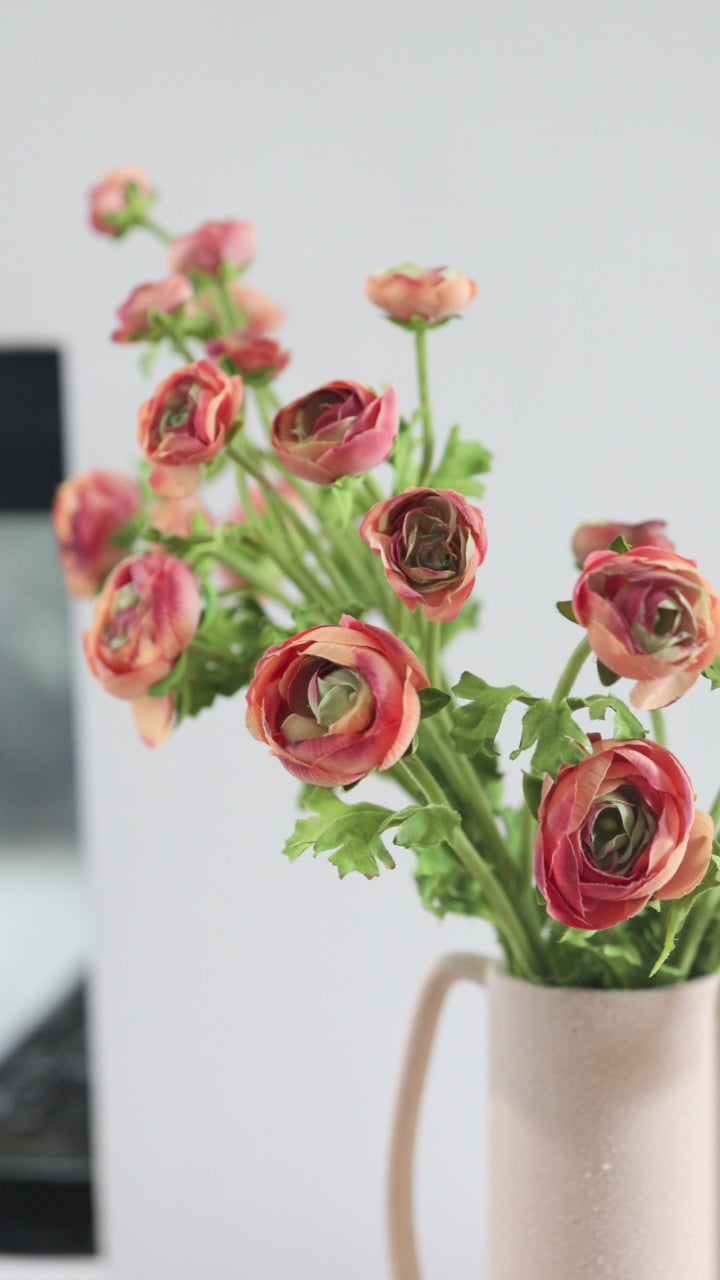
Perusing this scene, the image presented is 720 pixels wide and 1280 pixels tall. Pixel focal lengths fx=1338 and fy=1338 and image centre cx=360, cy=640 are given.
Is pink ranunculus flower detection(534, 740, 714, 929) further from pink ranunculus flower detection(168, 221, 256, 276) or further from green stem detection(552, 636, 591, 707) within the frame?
pink ranunculus flower detection(168, 221, 256, 276)

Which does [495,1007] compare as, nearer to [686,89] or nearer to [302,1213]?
[302,1213]

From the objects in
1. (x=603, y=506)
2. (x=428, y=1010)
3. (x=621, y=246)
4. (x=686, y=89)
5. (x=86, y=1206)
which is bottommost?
(x=86, y=1206)

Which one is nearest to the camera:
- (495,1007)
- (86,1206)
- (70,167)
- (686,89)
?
(495,1007)

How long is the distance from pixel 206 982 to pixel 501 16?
0.75m

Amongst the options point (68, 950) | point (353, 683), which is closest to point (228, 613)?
point (353, 683)

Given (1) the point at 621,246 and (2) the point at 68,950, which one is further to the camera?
A: (2) the point at 68,950

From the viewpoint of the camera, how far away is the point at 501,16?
947 mm

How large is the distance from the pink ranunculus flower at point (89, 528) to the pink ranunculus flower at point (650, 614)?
1.07 feet

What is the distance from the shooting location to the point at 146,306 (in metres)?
0.61

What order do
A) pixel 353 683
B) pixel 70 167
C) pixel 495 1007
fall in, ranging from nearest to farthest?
pixel 353 683 → pixel 495 1007 → pixel 70 167

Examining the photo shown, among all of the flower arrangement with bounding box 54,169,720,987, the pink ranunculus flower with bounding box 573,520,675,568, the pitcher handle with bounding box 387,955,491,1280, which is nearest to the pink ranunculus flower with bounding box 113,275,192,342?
the flower arrangement with bounding box 54,169,720,987

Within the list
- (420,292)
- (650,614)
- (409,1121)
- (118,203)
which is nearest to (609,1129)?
(409,1121)

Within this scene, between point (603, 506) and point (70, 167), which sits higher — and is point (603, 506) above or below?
below

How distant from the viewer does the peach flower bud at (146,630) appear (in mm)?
538
